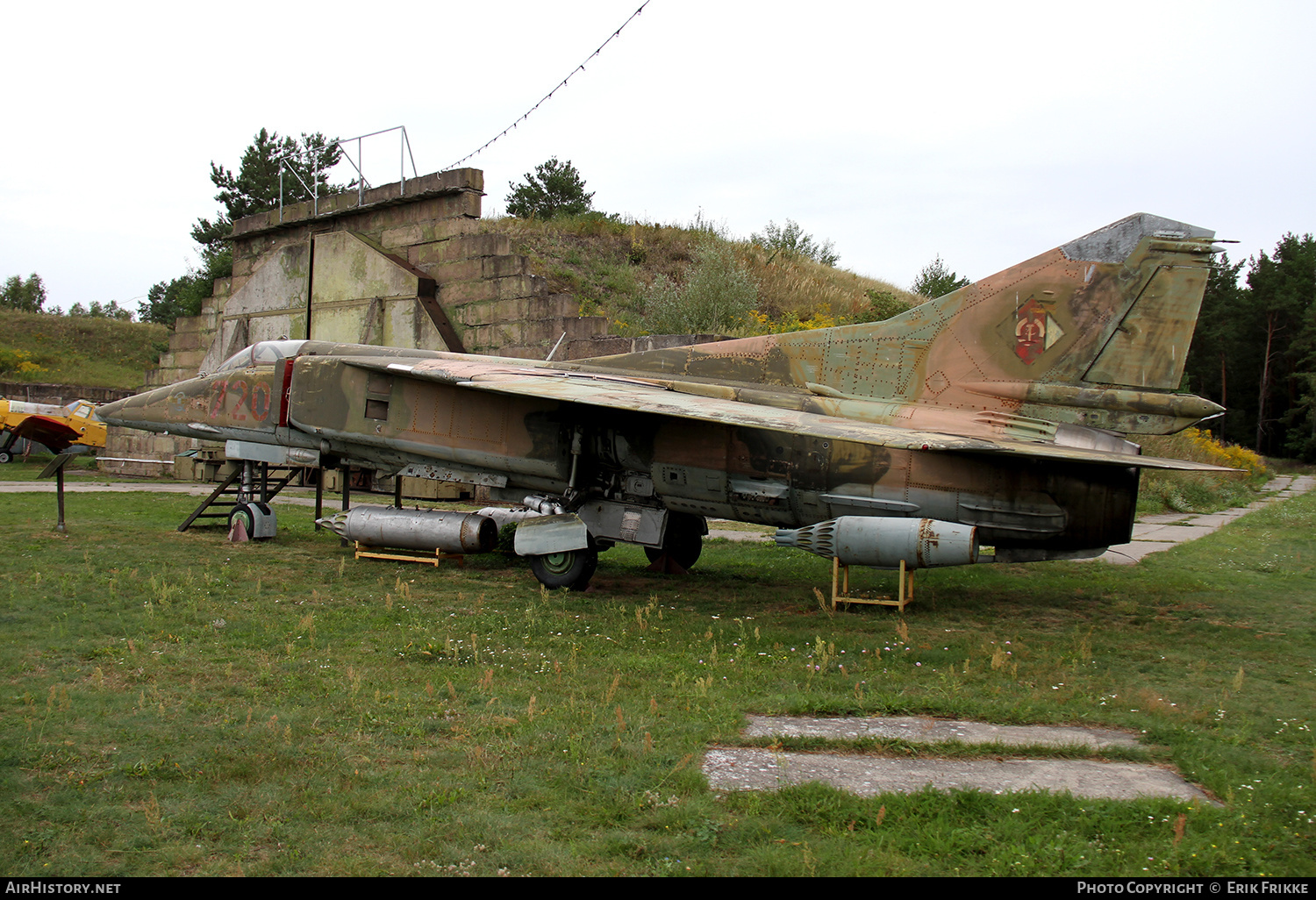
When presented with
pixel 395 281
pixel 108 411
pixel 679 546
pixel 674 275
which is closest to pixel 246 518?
pixel 108 411

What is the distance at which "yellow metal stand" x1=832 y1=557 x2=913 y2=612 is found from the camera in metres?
9.56

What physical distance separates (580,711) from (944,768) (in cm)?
246

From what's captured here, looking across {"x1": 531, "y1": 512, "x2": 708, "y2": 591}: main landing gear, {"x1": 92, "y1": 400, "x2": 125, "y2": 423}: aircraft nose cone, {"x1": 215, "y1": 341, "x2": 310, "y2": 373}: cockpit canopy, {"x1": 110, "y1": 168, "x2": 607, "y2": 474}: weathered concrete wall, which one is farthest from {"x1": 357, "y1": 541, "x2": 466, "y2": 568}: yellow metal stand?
{"x1": 110, "y1": 168, "x2": 607, "y2": 474}: weathered concrete wall

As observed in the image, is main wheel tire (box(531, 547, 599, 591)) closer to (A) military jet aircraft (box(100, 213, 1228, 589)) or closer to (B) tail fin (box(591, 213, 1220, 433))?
(A) military jet aircraft (box(100, 213, 1228, 589))

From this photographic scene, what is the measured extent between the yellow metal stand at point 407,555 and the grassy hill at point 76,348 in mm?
43502

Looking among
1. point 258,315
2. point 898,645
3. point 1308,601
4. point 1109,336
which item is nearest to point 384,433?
point 898,645

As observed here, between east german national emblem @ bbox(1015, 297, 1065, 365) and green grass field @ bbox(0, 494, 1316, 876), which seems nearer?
green grass field @ bbox(0, 494, 1316, 876)

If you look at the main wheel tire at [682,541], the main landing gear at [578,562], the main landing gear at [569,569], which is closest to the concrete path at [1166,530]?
the main wheel tire at [682,541]

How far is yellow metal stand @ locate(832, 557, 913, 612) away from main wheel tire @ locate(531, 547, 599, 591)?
312 centimetres

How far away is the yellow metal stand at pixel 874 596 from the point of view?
31.4 feet

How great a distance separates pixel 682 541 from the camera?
41.3 feet

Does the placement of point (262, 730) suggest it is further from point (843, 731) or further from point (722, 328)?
point (722, 328)

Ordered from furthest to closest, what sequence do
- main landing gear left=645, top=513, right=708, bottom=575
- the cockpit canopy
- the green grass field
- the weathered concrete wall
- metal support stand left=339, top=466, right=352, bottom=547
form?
the weathered concrete wall, metal support stand left=339, top=466, right=352, bottom=547, the cockpit canopy, main landing gear left=645, top=513, right=708, bottom=575, the green grass field

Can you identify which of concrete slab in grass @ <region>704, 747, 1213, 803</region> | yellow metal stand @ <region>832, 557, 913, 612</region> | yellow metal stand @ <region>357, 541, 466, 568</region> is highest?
yellow metal stand @ <region>832, 557, 913, 612</region>
